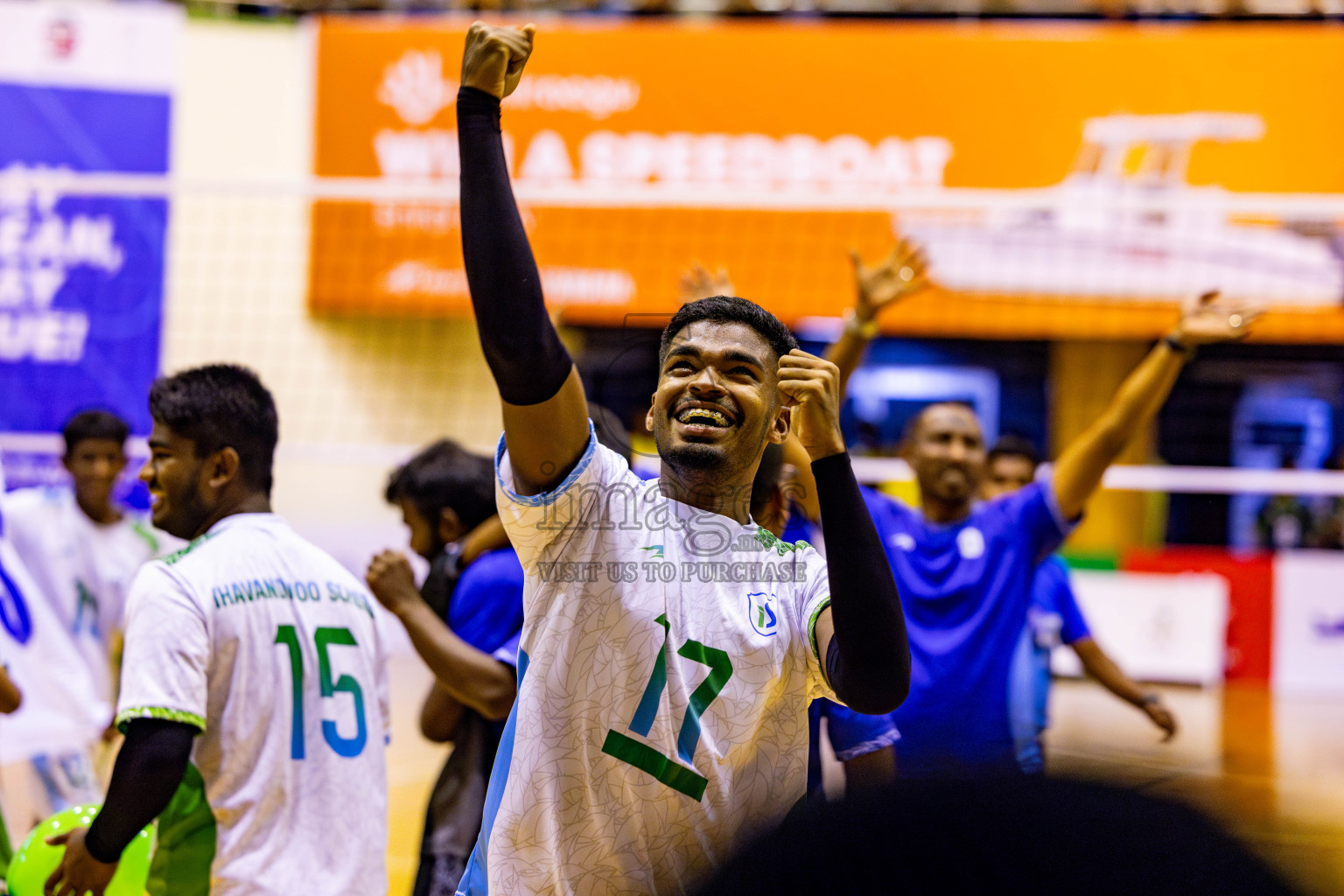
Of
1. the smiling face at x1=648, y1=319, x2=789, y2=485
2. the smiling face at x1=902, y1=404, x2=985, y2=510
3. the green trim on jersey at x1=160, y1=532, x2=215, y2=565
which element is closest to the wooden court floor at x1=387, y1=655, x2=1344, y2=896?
the smiling face at x1=648, y1=319, x2=789, y2=485

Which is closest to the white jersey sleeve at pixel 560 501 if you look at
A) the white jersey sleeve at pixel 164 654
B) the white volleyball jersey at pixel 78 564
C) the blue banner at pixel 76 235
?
the white jersey sleeve at pixel 164 654

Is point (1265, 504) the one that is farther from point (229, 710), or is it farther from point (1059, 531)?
point (229, 710)

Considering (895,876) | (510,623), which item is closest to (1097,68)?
(510,623)

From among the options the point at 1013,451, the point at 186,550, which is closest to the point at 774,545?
the point at 186,550

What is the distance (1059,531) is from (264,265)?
894 centimetres

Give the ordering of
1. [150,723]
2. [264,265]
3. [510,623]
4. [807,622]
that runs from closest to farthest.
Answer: [807,622] → [150,723] → [510,623] → [264,265]

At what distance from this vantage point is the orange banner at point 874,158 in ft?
33.3

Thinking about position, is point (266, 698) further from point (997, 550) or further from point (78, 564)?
point (78, 564)

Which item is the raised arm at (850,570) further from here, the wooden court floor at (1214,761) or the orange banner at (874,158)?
the orange banner at (874,158)

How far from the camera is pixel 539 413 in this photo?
1.59 metres

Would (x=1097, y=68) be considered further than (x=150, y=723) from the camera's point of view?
Yes

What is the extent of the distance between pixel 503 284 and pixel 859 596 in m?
0.60

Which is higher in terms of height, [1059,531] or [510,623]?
[1059,531]

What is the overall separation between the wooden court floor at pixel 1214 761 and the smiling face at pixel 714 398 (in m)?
0.58
